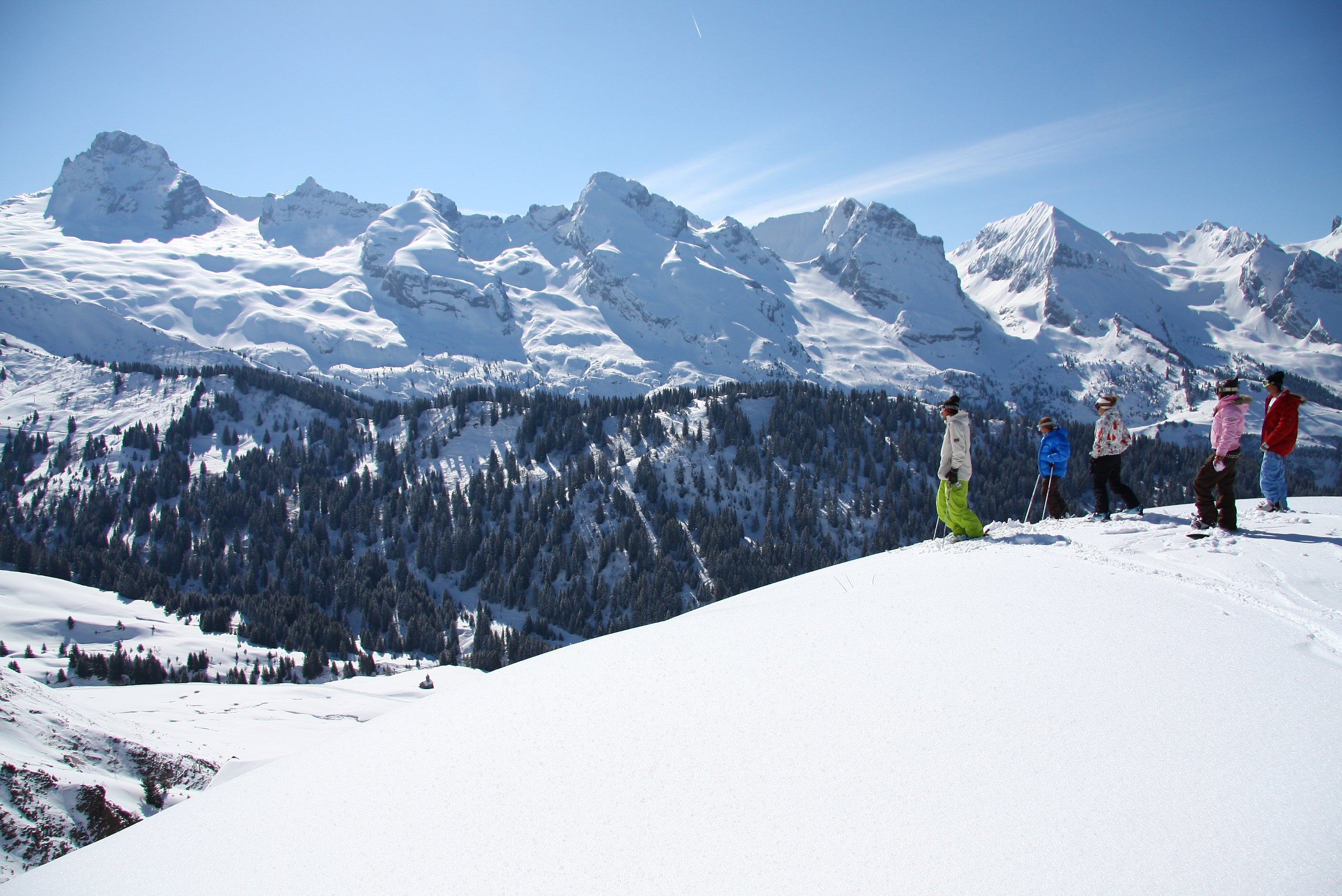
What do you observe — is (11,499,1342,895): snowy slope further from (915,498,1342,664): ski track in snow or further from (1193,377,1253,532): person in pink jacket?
(1193,377,1253,532): person in pink jacket

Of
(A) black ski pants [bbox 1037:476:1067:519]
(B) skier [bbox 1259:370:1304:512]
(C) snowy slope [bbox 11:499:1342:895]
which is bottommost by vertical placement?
(C) snowy slope [bbox 11:499:1342:895]

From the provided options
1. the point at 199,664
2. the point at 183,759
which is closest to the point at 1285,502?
the point at 183,759

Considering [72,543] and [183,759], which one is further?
[72,543]

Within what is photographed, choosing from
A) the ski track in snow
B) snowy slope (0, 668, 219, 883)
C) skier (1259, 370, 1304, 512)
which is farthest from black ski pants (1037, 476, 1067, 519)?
snowy slope (0, 668, 219, 883)

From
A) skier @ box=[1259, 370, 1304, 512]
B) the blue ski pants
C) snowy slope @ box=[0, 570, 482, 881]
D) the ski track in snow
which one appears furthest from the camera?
snowy slope @ box=[0, 570, 482, 881]

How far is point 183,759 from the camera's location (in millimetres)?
24203

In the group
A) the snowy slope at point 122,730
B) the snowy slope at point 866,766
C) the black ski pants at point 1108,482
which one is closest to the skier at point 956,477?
the black ski pants at point 1108,482

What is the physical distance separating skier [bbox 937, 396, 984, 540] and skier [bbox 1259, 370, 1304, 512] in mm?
5523

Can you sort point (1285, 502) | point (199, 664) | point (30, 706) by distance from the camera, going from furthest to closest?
point (199, 664) < point (30, 706) < point (1285, 502)

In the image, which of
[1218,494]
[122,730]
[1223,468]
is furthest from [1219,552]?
[122,730]

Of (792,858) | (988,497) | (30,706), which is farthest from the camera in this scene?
(988,497)

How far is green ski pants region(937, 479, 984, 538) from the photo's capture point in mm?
13898

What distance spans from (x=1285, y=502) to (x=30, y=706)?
38.7 m

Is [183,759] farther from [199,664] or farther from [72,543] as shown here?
[72,543]
